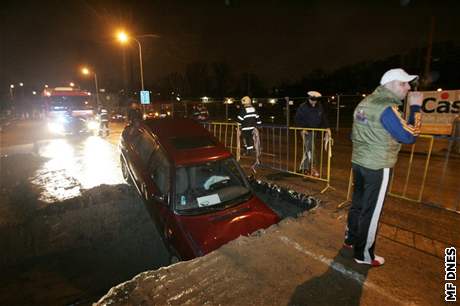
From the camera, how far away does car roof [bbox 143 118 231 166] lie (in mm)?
4374

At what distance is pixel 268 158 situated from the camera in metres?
9.26

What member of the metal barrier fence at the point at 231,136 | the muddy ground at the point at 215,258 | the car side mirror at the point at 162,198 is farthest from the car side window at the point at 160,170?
the metal barrier fence at the point at 231,136

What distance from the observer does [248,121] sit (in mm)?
7879

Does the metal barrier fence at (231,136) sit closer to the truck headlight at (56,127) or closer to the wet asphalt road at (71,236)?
the wet asphalt road at (71,236)

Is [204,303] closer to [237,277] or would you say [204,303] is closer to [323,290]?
[237,277]

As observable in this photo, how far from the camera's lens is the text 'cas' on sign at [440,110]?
1009 centimetres

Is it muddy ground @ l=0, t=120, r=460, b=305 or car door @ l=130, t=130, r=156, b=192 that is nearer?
muddy ground @ l=0, t=120, r=460, b=305

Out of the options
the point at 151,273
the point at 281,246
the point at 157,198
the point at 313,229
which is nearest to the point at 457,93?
the point at 313,229

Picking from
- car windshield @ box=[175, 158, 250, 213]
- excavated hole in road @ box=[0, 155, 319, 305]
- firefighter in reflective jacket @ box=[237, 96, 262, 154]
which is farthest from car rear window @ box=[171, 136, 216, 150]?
firefighter in reflective jacket @ box=[237, 96, 262, 154]

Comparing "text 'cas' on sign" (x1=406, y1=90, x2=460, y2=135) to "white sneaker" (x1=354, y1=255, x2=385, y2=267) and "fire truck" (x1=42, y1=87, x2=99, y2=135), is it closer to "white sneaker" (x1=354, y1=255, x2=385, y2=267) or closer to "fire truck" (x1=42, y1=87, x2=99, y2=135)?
"white sneaker" (x1=354, y1=255, x2=385, y2=267)

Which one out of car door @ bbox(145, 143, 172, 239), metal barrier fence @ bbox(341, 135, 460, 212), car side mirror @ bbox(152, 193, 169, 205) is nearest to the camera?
car side mirror @ bbox(152, 193, 169, 205)

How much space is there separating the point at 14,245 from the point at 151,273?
3.64 metres

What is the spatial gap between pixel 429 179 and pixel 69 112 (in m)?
17.0

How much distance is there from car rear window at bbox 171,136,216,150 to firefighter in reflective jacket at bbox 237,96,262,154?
10.0 ft
